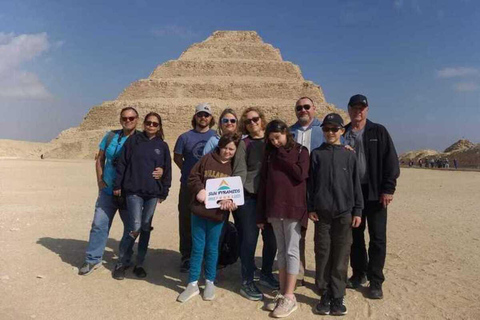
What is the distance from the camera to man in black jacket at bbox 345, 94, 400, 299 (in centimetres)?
377

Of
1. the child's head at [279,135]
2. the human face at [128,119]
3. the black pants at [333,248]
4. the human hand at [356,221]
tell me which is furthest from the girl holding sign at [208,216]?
the human face at [128,119]

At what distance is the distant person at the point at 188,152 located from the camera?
442 centimetres

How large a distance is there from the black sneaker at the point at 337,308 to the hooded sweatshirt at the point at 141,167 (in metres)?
2.06

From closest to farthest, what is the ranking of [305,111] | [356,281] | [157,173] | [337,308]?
1. [337,308]
2. [305,111]
3. [356,281]
4. [157,173]

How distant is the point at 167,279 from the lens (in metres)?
4.23

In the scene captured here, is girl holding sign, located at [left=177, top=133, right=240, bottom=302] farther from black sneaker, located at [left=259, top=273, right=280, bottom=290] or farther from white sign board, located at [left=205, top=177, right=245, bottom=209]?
black sneaker, located at [left=259, top=273, right=280, bottom=290]

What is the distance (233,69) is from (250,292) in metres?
46.0

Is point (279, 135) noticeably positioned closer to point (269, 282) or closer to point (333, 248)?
point (333, 248)

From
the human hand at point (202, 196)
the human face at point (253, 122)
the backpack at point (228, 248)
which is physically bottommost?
the backpack at point (228, 248)

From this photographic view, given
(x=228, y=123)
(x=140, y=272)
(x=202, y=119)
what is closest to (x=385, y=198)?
(x=228, y=123)

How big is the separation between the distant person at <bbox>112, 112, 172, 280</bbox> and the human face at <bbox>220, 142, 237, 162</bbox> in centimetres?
92

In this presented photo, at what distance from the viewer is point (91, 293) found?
372 centimetres

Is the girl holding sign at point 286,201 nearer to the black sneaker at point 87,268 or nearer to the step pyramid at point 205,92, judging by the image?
the black sneaker at point 87,268

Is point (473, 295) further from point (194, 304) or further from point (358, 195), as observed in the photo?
point (194, 304)
